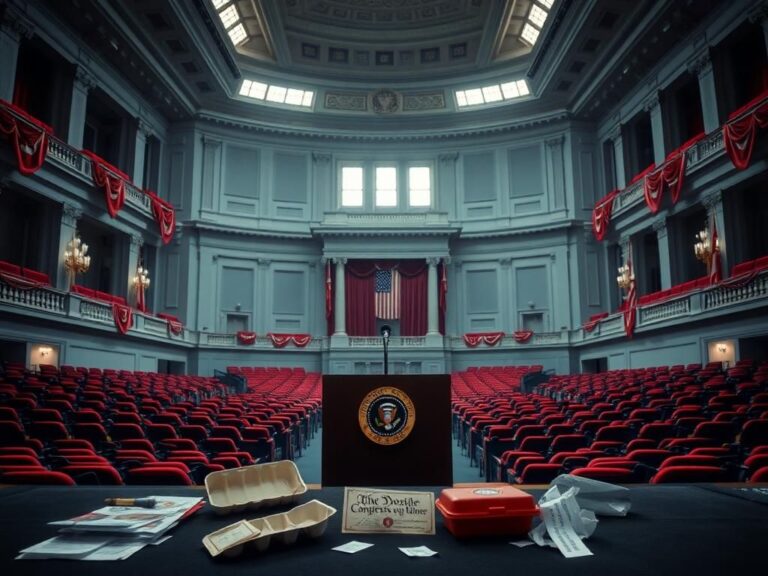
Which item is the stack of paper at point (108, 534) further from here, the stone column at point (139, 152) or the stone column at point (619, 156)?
the stone column at point (619, 156)

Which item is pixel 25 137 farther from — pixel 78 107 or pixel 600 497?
pixel 600 497

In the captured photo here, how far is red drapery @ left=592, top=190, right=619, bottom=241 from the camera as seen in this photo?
961 inches

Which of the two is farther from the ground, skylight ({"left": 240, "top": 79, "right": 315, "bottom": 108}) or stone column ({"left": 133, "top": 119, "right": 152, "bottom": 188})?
skylight ({"left": 240, "top": 79, "right": 315, "bottom": 108})

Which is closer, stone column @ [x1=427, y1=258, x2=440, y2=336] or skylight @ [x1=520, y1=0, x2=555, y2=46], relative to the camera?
skylight @ [x1=520, y1=0, x2=555, y2=46]

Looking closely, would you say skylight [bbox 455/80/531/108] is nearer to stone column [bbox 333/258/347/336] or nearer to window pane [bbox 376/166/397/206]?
window pane [bbox 376/166/397/206]

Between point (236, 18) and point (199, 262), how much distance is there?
38.6 feet

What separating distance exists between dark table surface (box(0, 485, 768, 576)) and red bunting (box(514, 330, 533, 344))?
2495 centimetres

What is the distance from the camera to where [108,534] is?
72.9 inches

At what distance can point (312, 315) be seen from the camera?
2898 cm

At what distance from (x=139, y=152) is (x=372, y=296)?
1238 cm

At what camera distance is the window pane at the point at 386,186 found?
30031 mm

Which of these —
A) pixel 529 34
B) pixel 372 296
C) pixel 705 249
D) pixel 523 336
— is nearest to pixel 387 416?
pixel 705 249

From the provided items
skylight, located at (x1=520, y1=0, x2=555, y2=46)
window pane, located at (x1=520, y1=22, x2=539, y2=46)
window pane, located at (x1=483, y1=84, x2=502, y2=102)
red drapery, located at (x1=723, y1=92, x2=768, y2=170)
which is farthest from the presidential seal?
window pane, located at (x1=520, y1=22, x2=539, y2=46)

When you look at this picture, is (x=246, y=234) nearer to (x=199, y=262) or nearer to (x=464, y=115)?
(x=199, y=262)
